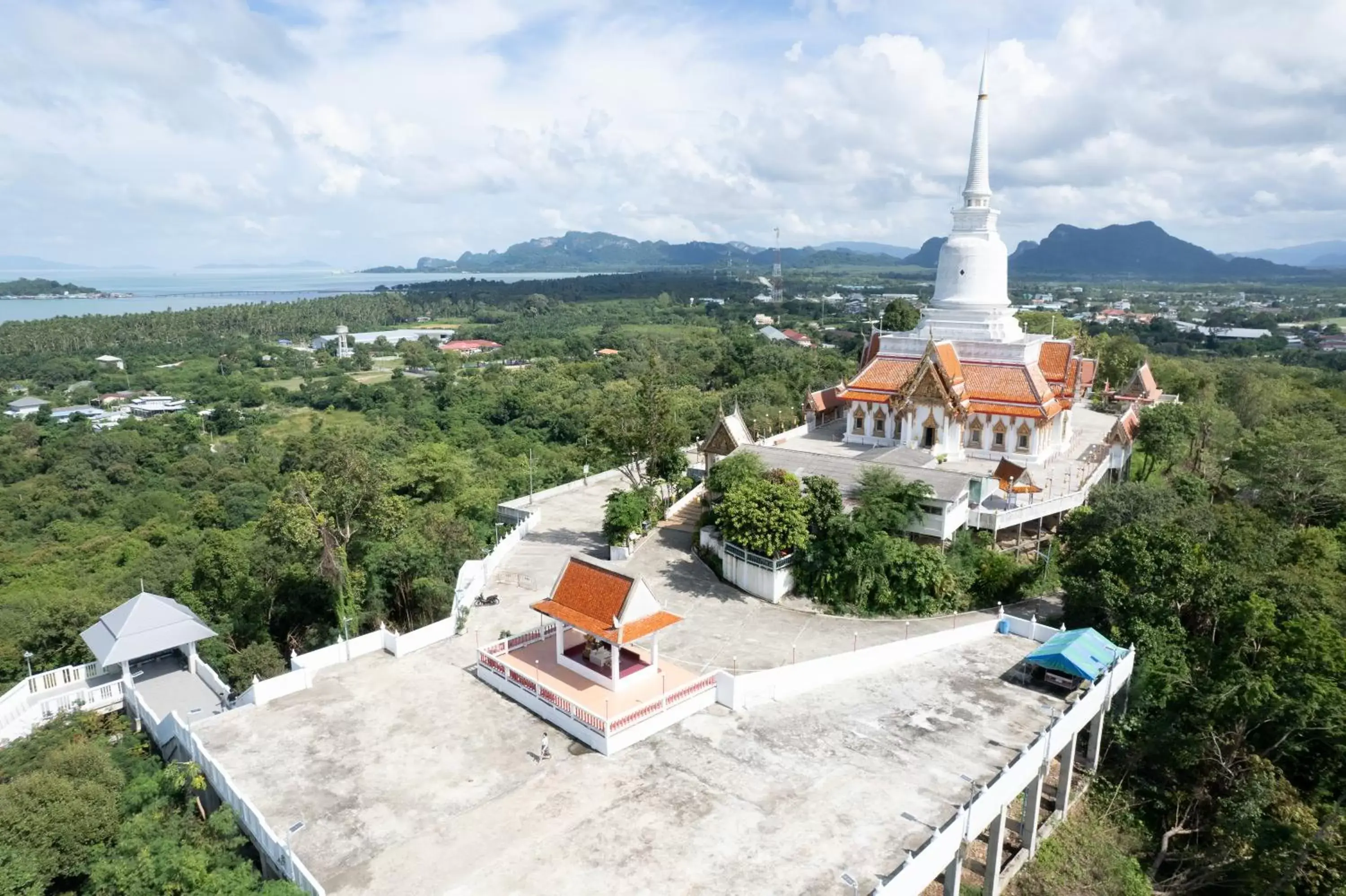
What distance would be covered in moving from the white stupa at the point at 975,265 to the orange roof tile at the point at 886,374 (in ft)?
7.23

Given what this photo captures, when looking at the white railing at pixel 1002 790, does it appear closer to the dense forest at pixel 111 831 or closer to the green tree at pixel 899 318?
the dense forest at pixel 111 831

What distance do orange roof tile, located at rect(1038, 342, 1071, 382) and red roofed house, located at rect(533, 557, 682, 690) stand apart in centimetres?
2529

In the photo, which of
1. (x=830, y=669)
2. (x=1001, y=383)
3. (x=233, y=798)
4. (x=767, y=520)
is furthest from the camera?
(x=1001, y=383)

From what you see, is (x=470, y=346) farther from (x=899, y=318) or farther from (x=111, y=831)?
(x=111, y=831)

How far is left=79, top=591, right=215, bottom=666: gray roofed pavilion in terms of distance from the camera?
21.5 metres

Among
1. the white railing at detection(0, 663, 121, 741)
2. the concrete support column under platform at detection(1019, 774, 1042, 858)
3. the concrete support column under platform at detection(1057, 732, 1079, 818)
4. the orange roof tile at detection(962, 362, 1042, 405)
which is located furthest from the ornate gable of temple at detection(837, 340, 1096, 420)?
the white railing at detection(0, 663, 121, 741)

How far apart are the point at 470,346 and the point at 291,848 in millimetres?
117245

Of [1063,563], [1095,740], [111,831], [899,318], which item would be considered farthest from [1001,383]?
[111,831]

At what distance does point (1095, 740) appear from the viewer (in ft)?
65.9

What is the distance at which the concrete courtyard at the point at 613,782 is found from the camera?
1366 cm

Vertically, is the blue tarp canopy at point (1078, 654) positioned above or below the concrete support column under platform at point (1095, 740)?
above

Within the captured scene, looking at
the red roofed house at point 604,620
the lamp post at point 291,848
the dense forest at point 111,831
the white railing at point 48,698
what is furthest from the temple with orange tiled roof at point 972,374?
the white railing at point 48,698

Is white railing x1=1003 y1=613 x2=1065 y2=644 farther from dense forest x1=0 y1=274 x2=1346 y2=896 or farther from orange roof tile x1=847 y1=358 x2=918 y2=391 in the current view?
orange roof tile x1=847 y1=358 x2=918 y2=391

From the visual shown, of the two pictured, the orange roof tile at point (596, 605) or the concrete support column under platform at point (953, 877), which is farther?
the orange roof tile at point (596, 605)
